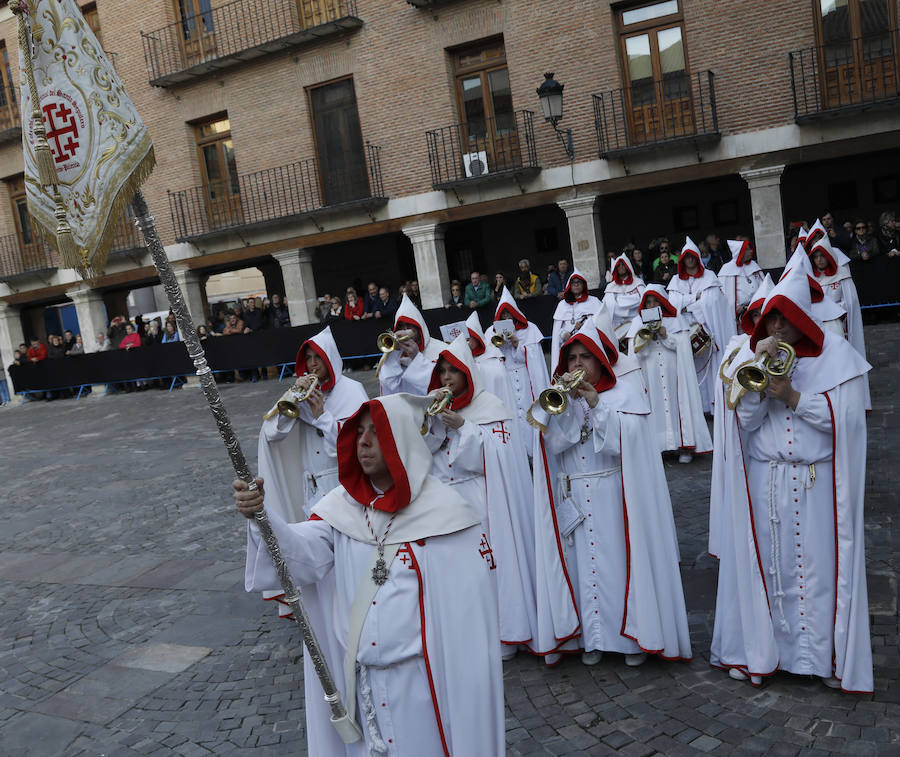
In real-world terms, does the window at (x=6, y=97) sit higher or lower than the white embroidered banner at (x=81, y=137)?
higher

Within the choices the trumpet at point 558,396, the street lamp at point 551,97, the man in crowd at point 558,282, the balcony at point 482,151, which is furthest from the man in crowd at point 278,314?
the trumpet at point 558,396

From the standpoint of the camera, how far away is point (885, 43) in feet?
53.7

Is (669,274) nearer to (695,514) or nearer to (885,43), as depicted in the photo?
(885,43)

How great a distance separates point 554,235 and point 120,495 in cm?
1520

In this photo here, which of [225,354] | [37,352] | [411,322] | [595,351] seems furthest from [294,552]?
[37,352]

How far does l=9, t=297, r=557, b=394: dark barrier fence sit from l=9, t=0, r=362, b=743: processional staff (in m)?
15.3

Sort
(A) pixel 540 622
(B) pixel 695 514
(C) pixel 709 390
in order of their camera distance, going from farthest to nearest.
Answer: (C) pixel 709 390
(B) pixel 695 514
(A) pixel 540 622

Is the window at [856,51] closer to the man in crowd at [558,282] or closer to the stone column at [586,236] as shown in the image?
the stone column at [586,236]

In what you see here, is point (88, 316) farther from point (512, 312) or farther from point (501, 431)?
point (501, 431)

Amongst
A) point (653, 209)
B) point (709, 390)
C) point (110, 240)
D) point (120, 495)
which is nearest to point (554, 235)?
point (653, 209)

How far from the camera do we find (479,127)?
65.6 ft

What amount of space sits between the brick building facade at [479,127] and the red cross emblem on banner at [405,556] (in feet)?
52.0

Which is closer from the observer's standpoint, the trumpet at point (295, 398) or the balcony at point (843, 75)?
the trumpet at point (295, 398)

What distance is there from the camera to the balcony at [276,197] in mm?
21219
